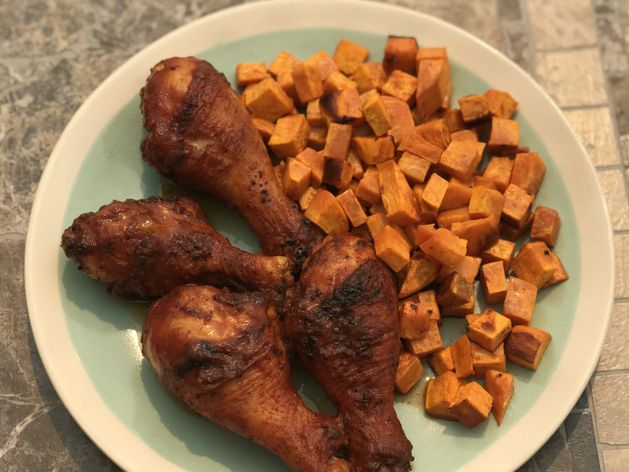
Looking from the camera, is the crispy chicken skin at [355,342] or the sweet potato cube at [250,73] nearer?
the crispy chicken skin at [355,342]

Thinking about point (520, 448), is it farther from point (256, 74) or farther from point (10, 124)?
point (10, 124)

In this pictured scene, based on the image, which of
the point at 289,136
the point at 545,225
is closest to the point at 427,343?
the point at 545,225

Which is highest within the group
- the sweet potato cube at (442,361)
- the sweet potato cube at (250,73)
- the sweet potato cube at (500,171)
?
the sweet potato cube at (250,73)

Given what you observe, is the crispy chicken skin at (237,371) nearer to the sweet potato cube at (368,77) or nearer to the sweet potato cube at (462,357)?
the sweet potato cube at (462,357)

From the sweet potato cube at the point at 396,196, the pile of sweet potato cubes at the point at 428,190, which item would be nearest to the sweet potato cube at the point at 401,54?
the pile of sweet potato cubes at the point at 428,190

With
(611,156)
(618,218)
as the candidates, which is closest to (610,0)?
(611,156)

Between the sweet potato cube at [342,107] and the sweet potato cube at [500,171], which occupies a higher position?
the sweet potato cube at [342,107]

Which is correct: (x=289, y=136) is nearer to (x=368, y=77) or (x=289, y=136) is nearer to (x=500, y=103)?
(x=368, y=77)
